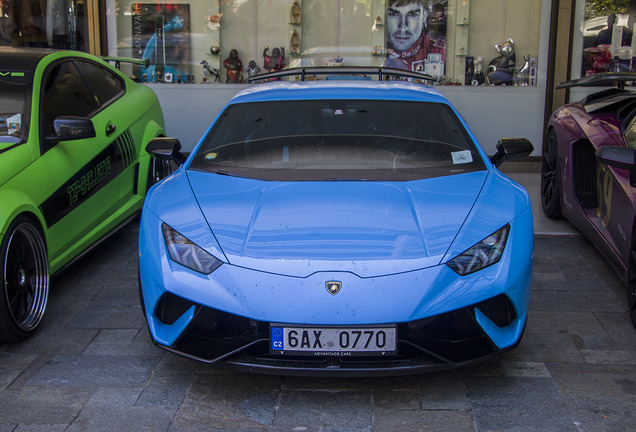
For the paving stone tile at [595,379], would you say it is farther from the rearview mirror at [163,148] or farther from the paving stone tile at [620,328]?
the rearview mirror at [163,148]

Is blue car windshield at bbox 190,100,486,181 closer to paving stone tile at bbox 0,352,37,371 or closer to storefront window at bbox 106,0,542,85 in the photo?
paving stone tile at bbox 0,352,37,371

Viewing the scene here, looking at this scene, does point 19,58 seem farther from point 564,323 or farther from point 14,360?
point 564,323

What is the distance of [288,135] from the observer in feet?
13.6

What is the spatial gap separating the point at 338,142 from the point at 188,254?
4.40 ft

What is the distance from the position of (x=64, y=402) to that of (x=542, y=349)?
2.31 m

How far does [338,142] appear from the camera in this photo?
410 cm

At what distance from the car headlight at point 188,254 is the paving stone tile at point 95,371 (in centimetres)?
65

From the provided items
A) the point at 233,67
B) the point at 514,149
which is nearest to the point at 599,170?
the point at 514,149

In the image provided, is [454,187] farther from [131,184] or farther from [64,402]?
[131,184]

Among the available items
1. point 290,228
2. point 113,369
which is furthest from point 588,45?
point 113,369

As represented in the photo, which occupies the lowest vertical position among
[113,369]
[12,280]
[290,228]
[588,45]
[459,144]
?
[113,369]

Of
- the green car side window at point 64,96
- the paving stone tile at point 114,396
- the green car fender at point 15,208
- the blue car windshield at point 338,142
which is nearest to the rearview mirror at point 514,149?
the blue car windshield at point 338,142

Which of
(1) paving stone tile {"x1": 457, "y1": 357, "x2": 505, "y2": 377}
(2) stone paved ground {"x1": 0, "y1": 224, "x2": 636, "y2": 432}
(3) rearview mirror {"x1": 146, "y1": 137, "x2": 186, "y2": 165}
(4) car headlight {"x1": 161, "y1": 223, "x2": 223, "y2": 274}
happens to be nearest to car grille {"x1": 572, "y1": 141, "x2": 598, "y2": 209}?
(2) stone paved ground {"x1": 0, "y1": 224, "x2": 636, "y2": 432}

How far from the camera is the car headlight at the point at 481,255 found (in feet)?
9.77
